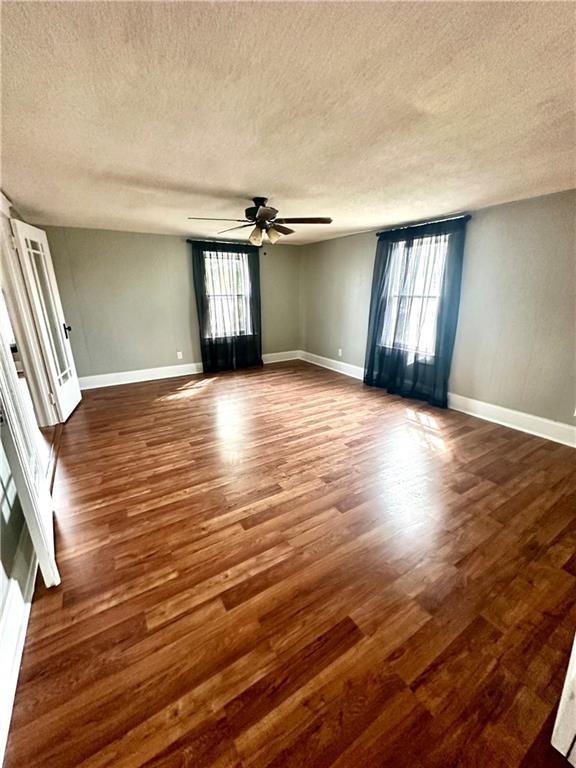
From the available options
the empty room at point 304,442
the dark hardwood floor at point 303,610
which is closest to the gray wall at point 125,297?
the empty room at point 304,442

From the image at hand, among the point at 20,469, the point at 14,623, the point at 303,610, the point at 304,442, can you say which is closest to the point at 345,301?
the point at 304,442

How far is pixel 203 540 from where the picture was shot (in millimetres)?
1870

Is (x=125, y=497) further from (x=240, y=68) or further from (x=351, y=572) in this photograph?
(x=240, y=68)

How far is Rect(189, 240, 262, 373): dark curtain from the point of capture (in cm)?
510

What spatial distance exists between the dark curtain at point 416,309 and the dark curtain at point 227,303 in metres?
2.25

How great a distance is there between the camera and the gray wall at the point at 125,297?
4297mm

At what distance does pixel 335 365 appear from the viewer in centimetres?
571

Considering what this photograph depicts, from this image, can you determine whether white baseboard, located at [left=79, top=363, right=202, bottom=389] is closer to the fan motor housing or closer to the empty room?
the empty room

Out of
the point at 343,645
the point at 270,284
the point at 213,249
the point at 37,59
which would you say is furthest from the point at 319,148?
the point at 270,284

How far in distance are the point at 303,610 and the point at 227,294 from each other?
16.2 ft

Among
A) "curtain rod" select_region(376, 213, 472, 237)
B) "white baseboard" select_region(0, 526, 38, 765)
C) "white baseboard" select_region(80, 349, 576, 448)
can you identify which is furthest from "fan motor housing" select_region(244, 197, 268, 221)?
"white baseboard" select_region(80, 349, 576, 448)

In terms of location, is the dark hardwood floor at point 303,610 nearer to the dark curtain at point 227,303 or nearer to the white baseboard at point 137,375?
the white baseboard at point 137,375

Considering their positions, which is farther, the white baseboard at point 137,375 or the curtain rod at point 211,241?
the curtain rod at point 211,241

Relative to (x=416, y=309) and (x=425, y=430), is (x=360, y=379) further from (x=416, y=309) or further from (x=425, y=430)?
(x=425, y=430)
